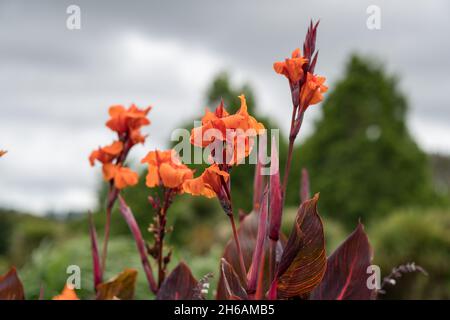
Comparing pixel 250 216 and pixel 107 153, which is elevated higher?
pixel 107 153

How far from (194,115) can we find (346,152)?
2.84m

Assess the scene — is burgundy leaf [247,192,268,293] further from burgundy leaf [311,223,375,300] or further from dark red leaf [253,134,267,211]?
burgundy leaf [311,223,375,300]

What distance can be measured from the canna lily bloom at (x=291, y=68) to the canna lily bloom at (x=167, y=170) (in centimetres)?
22

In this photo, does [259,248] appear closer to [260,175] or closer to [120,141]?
[260,175]

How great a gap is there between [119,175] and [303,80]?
0.35 m

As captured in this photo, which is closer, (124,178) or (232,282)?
(232,282)

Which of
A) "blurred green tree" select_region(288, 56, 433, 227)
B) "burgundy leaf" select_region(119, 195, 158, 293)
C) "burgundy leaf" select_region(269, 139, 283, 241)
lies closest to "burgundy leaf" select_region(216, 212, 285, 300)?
"burgundy leaf" select_region(119, 195, 158, 293)

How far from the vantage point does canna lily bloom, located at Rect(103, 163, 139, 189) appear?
2.93 feet

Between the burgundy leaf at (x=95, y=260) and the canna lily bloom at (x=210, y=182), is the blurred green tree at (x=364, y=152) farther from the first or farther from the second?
the canna lily bloom at (x=210, y=182)

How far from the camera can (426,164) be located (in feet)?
31.3

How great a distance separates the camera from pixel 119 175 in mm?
902

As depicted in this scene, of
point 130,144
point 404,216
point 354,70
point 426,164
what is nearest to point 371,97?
point 354,70

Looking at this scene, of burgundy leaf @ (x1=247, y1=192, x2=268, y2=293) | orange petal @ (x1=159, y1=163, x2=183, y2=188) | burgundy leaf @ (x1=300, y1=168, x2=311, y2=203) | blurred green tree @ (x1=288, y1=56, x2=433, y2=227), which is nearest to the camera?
burgundy leaf @ (x1=247, y1=192, x2=268, y2=293)

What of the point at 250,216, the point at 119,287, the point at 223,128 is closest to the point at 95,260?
the point at 119,287
